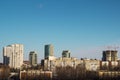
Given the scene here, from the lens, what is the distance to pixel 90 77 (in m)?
62.9

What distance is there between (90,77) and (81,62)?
63.1ft

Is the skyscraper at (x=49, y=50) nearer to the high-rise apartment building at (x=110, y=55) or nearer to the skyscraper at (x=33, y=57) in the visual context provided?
the skyscraper at (x=33, y=57)

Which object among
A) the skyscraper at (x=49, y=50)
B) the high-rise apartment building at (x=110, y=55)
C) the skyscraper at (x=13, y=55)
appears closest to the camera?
the high-rise apartment building at (x=110, y=55)

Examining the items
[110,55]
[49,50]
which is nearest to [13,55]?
[49,50]

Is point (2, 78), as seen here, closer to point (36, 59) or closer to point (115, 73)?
point (115, 73)

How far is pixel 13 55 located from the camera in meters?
113

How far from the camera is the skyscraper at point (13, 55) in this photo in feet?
360

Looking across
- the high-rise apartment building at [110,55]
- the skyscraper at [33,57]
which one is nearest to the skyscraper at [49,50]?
the skyscraper at [33,57]

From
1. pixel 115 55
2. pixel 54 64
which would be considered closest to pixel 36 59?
pixel 115 55

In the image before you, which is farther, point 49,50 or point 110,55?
point 49,50

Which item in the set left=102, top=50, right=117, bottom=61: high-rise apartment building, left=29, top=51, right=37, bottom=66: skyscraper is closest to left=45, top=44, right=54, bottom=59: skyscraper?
left=29, top=51, right=37, bottom=66: skyscraper

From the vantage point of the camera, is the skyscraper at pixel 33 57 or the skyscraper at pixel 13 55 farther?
the skyscraper at pixel 33 57

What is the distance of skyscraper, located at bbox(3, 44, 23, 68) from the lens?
360ft

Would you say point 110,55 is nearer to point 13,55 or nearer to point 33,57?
point 13,55
